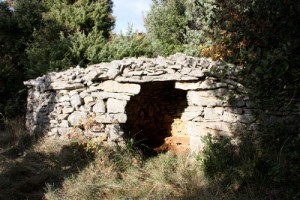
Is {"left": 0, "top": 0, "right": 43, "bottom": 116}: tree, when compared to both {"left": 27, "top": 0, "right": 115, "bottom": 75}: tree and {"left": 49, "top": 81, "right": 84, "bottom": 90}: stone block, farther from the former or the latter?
{"left": 49, "top": 81, "right": 84, "bottom": 90}: stone block

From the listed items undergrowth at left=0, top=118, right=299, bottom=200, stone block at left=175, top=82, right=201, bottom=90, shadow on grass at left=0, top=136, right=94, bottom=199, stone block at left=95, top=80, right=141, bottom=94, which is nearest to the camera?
undergrowth at left=0, top=118, right=299, bottom=200

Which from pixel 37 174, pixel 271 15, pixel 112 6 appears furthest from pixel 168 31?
pixel 271 15

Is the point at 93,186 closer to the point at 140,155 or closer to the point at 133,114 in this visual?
the point at 140,155

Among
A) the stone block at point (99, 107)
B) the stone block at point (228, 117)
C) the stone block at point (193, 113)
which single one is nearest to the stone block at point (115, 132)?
the stone block at point (99, 107)

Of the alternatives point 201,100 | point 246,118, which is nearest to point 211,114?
point 201,100

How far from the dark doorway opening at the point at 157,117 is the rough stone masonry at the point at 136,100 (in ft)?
0.08

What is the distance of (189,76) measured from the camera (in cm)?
636

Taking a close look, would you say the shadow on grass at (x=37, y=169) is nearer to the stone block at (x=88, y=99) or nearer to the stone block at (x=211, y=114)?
the stone block at (x=88, y=99)

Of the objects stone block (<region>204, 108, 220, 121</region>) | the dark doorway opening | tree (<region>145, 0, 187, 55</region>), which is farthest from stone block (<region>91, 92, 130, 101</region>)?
tree (<region>145, 0, 187, 55</region>)

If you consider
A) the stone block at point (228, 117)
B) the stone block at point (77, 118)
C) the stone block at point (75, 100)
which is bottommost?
the stone block at point (77, 118)

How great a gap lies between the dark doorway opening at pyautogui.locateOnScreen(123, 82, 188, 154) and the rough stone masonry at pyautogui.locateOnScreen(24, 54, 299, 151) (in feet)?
0.08

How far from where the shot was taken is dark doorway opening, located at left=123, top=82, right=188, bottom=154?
783 cm

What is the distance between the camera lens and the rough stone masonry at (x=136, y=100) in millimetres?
6164

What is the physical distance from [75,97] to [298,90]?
469 cm
